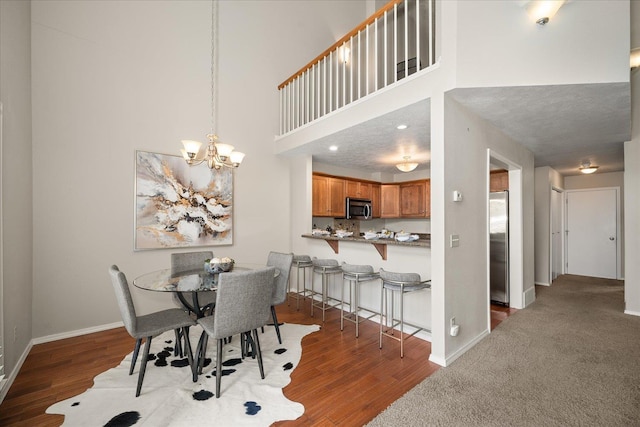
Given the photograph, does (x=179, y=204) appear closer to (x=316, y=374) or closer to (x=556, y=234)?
(x=316, y=374)

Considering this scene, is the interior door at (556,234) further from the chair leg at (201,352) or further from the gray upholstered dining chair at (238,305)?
the chair leg at (201,352)

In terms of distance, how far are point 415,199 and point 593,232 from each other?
13.8ft

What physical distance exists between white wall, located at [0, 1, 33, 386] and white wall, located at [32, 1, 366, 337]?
16cm

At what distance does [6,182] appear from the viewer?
2.32 meters

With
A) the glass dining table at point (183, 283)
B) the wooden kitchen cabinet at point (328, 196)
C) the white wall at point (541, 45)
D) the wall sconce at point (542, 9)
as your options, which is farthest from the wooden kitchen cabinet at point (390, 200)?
the glass dining table at point (183, 283)

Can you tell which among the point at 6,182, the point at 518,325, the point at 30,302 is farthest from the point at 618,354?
the point at 30,302

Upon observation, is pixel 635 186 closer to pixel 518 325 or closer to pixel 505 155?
pixel 505 155

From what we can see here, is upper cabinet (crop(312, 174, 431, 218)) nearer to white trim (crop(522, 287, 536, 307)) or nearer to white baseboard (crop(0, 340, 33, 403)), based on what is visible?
white trim (crop(522, 287, 536, 307))

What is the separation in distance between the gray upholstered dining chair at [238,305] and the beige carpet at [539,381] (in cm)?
113

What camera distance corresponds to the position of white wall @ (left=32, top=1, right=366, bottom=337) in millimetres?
3111

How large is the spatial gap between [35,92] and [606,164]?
30.3 ft

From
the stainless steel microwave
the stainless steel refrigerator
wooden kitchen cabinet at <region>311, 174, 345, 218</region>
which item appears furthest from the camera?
the stainless steel microwave

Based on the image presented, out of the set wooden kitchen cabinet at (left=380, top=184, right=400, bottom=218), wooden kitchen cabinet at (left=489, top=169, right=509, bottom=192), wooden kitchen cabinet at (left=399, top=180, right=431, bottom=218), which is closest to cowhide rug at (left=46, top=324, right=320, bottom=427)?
wooden kitchen cabinet at (left=399, top=180, right=431, bottom=218)

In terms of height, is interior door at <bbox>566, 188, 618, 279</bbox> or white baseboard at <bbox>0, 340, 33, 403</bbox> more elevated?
interior door at <bbox>566, 188, 618, 279</bbox>
